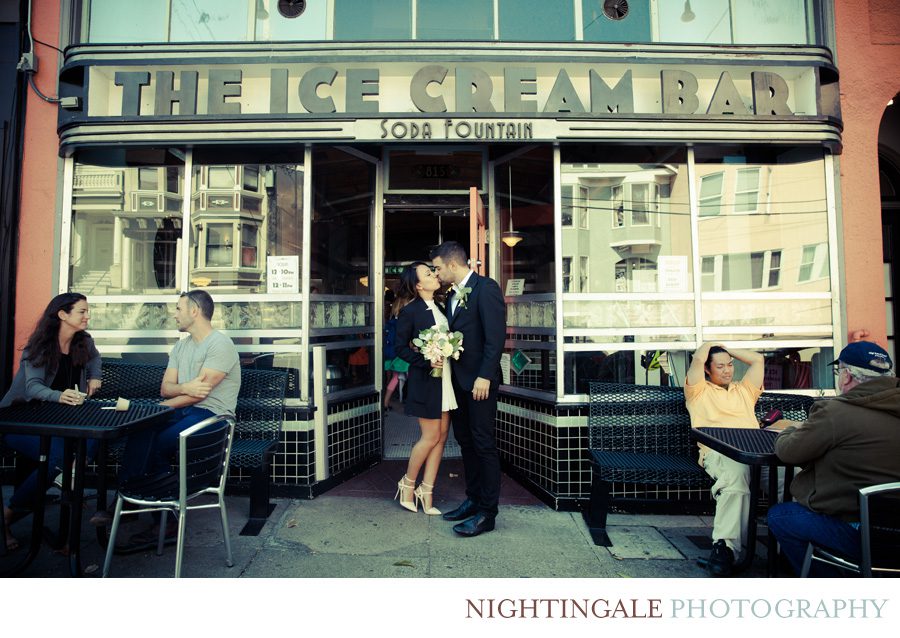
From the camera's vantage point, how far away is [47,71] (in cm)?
495

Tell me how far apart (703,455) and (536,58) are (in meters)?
3.58

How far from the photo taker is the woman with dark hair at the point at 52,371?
346 cm

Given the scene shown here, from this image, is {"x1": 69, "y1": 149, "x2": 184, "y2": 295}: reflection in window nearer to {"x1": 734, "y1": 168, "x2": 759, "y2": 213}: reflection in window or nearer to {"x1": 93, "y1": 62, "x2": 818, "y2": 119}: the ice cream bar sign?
{"x1": 93, "y1": 62, "x2": 818, "y2": 119}: the ice cream bar sign

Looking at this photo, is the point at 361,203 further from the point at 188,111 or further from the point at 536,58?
the point at 536,58

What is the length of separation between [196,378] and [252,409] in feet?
2.71

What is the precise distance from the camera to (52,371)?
3600 millimetres

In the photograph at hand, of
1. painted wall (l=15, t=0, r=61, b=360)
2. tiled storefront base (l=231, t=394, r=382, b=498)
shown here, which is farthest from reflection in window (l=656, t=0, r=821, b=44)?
painted wall (l=15, t=0, r=61, b=360)

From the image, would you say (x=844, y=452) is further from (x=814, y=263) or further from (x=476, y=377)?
(x=814, y=263)

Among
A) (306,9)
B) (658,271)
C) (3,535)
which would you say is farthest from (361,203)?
(3,535)

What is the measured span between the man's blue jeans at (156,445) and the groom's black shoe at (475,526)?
1.98 metres

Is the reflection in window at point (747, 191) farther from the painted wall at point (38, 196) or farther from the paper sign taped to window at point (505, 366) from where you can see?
the painted wall at point (38, 196)

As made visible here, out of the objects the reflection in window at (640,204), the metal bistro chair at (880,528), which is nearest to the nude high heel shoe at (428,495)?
the metal bistro chair at (880,528)

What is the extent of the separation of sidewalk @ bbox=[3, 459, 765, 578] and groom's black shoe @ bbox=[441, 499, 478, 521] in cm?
7

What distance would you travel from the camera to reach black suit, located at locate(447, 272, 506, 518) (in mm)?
3793
